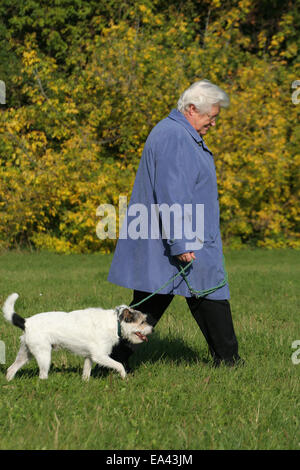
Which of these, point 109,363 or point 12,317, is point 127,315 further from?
point 12,317

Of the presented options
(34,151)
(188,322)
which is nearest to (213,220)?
(188,322)

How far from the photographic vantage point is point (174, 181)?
14.4 ft

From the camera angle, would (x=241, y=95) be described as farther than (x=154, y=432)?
Yes

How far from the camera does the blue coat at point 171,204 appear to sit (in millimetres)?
4426

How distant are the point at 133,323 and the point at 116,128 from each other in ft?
42.5

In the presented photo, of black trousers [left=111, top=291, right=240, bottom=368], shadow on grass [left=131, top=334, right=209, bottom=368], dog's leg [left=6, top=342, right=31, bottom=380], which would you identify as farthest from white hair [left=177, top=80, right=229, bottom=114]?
dog's leg [left=6, top=342, right=31, bottom=380]

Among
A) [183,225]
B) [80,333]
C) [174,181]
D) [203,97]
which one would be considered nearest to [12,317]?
[80,333]

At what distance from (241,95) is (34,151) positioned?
5.97 meters

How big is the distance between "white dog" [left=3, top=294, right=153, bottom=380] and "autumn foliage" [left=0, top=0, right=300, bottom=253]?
10.6 meters

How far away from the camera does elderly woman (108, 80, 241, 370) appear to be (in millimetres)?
4422

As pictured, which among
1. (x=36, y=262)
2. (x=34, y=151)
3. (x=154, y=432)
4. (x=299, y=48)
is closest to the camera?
(x=154, y=432)

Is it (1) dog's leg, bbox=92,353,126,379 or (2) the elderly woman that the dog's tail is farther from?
(2) the elderly woman
